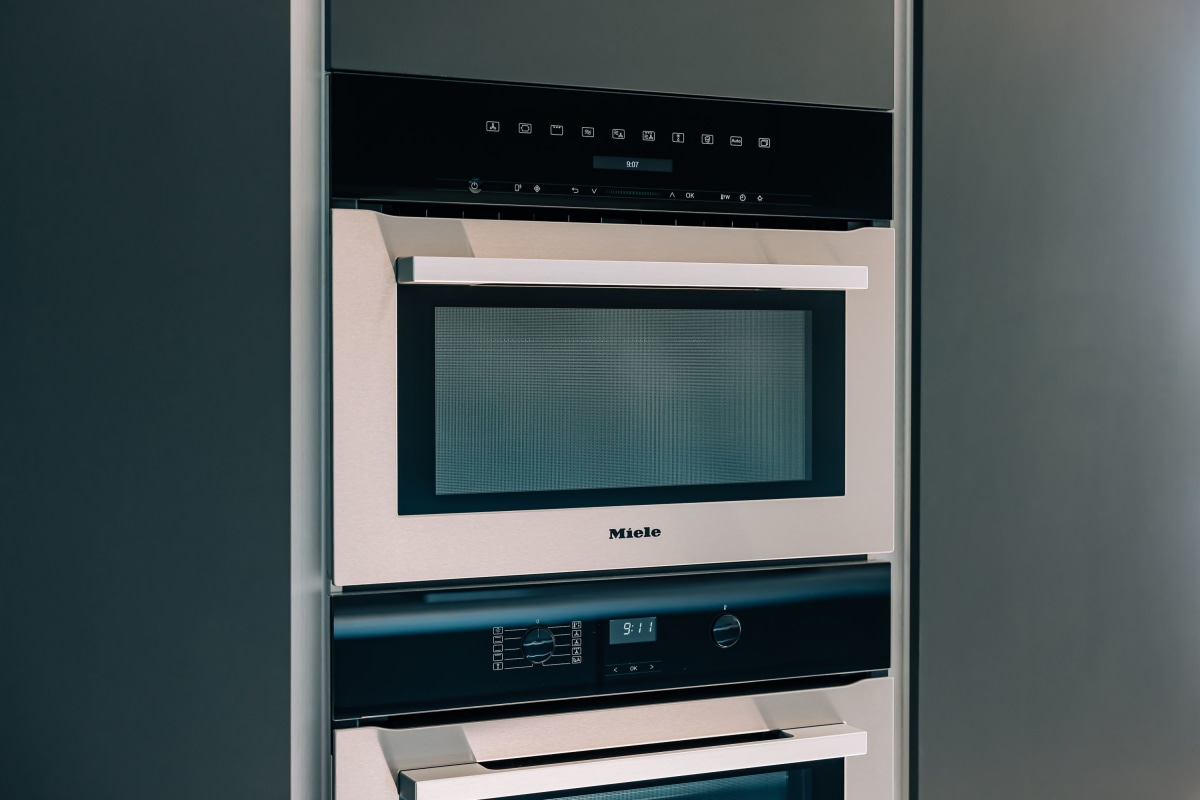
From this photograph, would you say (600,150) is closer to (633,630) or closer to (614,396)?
(614,396)

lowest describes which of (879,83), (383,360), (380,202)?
(383,360)

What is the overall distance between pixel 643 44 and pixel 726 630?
0.61 m

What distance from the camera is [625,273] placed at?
92 cm

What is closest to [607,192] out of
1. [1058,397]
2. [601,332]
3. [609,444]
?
[601,332]

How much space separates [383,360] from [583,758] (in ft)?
1.47

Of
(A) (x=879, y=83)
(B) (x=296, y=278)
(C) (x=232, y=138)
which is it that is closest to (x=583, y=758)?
(B) (x=296, y=278)

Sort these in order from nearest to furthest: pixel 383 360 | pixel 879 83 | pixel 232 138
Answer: pixel 232 138 → pixel 383 360 → pixel 879 83

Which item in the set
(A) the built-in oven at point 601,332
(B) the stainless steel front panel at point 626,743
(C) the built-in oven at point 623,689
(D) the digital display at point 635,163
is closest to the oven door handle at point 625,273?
(A) the built-in oven at point 601,332

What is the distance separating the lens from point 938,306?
41.0 inches

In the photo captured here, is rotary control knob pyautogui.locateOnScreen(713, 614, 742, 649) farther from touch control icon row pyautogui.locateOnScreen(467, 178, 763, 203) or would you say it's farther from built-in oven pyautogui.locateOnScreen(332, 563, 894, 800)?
touch control icon row pyautogui.locateOnScreen(467, 178, 763, 203)

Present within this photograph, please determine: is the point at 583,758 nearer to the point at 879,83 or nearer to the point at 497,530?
the point at 497,530

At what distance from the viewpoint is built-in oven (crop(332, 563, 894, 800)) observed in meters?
0.92

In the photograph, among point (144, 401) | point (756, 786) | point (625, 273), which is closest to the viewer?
point (144, 401)

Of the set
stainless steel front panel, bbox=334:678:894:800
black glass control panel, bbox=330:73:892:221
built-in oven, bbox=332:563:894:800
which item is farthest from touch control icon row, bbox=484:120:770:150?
stainless steel front panel, bbox=334:678:894:800
